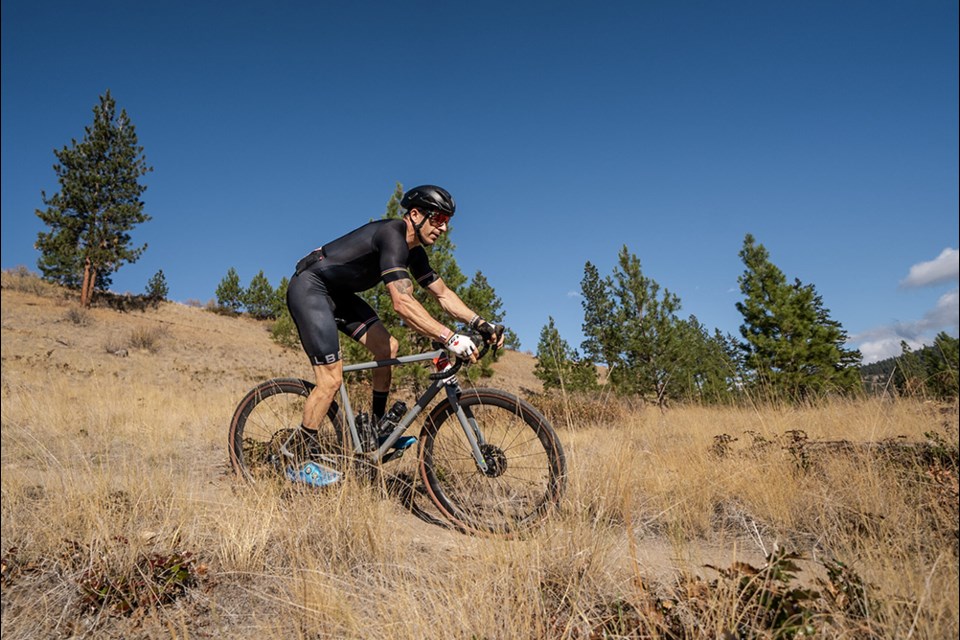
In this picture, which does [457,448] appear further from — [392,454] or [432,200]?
[432,200]

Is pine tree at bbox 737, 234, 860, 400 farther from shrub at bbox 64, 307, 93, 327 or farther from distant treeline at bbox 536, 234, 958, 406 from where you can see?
shrub at bbox 64, 307, 93, 327

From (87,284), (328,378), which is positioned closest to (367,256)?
(328,378)

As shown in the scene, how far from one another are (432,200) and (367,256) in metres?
0.63

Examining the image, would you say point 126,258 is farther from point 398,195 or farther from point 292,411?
point 292,411

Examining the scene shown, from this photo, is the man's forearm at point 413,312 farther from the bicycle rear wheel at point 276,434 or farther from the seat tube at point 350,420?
the bicycle rear wheel at point 276,434

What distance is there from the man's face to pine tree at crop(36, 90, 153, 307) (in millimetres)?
35236

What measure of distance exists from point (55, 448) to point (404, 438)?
4.40 m

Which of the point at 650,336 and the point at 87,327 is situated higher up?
the point at 87,327

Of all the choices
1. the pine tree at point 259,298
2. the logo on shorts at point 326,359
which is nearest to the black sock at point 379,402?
the logo on shorts at point 326,359

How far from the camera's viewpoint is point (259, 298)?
164ft

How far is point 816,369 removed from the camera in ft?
82.5

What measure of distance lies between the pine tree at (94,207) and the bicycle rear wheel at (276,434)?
111 ft

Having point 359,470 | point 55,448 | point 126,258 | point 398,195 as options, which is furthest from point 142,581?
point 126,258

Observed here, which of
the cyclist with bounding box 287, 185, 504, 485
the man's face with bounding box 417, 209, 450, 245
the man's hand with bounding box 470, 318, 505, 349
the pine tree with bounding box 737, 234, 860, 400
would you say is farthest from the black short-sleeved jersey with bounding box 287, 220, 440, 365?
the pine tree with bounding box 737, 234, 860, 400
